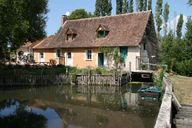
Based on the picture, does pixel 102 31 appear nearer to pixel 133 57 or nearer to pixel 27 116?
pixel 133 57

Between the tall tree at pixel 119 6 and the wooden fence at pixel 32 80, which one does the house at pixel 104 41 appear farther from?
the tall tree at pixel 119 6

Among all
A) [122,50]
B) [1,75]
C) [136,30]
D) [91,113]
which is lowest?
[91,113]

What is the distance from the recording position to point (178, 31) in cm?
6644

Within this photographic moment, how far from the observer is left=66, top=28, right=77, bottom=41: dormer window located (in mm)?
43625

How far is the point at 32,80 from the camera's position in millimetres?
34000

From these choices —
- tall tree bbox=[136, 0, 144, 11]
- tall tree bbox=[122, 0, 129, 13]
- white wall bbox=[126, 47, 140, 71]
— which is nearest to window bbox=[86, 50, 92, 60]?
white wall bbox=[126, 47, 140, 71]

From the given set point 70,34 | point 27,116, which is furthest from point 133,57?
point 27,116

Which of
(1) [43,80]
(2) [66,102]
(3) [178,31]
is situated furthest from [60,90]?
(3) [178,31]

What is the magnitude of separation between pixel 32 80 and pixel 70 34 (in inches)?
469

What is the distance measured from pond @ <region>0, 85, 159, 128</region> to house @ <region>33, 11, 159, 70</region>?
8284mm

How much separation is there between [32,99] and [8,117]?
279 inches

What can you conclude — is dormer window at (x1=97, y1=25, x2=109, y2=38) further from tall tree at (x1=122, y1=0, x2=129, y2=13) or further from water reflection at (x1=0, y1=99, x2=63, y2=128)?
tall tree at (x1=122, y1=0, x2=129, y2=13)

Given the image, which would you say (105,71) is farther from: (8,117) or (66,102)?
(8,117)

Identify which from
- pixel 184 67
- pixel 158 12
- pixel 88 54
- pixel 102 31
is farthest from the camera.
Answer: pixel 158 12
